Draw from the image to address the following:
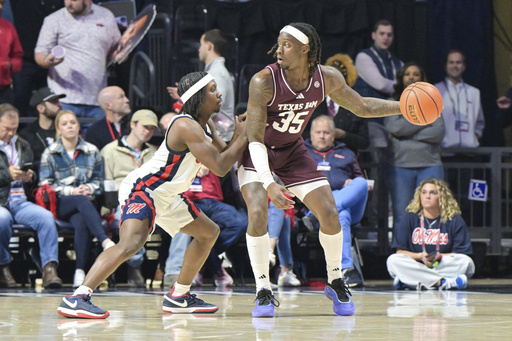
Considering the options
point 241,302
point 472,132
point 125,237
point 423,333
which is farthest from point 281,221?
point 423,333

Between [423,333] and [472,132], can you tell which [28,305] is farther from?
[472,132]

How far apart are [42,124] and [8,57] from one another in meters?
0.84

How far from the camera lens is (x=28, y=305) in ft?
20.4

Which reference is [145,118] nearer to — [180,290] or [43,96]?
[43,96]

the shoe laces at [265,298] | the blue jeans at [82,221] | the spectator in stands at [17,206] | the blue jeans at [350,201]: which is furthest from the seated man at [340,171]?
the shoe laces at [265,298]

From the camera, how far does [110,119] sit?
29.6ft

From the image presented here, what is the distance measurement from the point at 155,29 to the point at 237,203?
2.42 m

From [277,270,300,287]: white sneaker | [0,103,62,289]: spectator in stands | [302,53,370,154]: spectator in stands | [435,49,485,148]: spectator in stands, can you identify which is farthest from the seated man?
[0,103,62,289]: spectator in stands

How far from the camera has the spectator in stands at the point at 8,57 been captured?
9.12 m

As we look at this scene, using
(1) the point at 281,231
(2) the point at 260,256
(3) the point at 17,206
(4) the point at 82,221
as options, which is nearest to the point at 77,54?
(3) the point at 17,206

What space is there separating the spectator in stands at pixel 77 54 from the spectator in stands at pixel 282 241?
7.60ft

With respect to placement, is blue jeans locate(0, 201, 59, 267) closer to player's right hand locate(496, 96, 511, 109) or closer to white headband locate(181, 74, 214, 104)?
white headband locate(181, 74, 214, 104)

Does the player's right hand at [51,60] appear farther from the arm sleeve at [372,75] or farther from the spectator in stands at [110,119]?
the arm sleeve at [372,75]

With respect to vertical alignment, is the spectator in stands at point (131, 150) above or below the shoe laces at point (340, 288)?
above
